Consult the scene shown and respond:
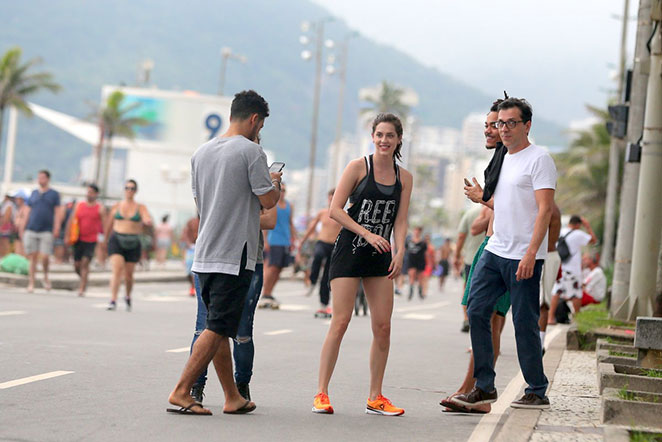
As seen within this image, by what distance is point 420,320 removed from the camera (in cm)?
1978

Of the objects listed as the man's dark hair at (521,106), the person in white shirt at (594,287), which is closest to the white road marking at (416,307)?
the person in white shirt at (594,287)

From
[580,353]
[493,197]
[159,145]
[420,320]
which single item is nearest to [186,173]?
[159,145]

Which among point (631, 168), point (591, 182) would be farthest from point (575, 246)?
point (591, 182)

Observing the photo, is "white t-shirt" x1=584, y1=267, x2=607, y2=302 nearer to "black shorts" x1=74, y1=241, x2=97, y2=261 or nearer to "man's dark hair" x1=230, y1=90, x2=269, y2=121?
"black shorts" x1=74, y1=241, x2=97, y2=261

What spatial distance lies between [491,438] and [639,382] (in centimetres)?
163

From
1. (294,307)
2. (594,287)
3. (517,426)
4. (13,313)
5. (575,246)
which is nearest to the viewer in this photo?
(517,426)

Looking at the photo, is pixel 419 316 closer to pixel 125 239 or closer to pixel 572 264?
pixel 572 264

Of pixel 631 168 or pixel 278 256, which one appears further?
pixel 278 256

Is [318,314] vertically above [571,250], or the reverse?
[571,250]

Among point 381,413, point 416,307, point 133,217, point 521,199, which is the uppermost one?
point 521,199

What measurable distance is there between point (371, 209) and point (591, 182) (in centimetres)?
4748

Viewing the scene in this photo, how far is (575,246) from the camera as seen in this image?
18.4 metres

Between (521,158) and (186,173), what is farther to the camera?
(186,173)

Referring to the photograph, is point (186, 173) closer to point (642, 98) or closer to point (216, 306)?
point (642, 98)
